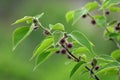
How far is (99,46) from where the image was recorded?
24.3ft

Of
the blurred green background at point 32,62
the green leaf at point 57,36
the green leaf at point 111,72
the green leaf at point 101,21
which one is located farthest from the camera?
the blurred green background at point 32,62

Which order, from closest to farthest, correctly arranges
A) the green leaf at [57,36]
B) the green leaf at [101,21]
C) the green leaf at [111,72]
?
the green leaf at [57,36], the green leaf at [111,72], the green leaf at [101,21]

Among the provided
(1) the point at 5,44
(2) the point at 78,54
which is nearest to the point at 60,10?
(1) the point at 5,44

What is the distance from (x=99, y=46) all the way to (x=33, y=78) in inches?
65.2

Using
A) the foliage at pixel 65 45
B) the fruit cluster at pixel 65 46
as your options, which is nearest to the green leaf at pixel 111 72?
the foliage at pixel 65 45

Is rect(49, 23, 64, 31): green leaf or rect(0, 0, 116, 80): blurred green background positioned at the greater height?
rect(0, 0, 116, 80): blurred green background

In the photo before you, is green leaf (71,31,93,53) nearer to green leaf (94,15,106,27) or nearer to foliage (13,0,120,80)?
foliage (13,0,120,80)

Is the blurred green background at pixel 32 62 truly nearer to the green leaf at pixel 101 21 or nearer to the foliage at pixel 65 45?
the green leaf at pixel 101 21

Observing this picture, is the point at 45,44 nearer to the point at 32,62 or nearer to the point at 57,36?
the point at 57,36

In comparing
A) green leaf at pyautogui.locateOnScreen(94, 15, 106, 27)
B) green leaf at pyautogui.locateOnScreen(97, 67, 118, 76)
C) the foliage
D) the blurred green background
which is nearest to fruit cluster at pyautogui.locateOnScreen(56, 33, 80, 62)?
the foliage

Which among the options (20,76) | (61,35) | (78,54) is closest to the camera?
(61,35)

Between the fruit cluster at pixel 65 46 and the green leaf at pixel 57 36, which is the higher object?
the green leaf at pixel 57 36

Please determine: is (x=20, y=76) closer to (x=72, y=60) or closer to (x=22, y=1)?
(x=72, y=60)

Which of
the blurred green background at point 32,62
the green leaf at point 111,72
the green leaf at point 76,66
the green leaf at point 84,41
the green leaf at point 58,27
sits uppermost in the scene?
the blurred green background at point 32,62
